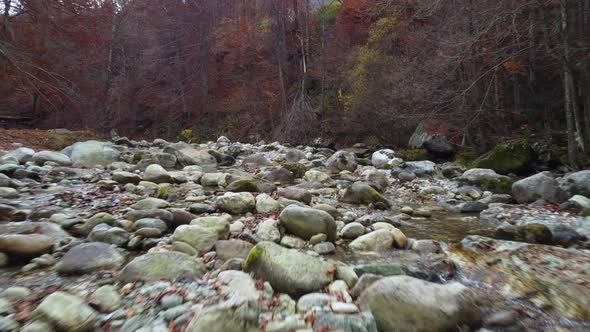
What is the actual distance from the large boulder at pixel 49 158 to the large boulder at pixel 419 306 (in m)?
6.90

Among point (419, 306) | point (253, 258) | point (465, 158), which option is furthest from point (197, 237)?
point (465, 158)

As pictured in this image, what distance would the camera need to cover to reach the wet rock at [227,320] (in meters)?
1.38

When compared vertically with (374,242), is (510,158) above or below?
above

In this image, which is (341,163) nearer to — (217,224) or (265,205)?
(265,205)

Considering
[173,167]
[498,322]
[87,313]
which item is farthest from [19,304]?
[173,167]

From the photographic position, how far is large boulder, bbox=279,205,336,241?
2965mm

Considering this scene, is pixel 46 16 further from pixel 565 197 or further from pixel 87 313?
pixel 565 197

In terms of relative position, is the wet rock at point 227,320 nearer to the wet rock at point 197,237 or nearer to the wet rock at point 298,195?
the wet rock at point 197,237

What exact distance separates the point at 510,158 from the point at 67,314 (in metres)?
8.08

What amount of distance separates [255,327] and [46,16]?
Answer: 23.8 feet

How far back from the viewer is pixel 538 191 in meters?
4.59

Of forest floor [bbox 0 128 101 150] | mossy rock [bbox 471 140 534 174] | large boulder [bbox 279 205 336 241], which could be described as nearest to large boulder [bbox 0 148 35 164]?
forest floor [bbox 0 128 101 150]

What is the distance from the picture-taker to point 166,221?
3.05 meters

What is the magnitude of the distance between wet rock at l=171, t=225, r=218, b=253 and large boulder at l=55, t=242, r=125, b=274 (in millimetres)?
431
